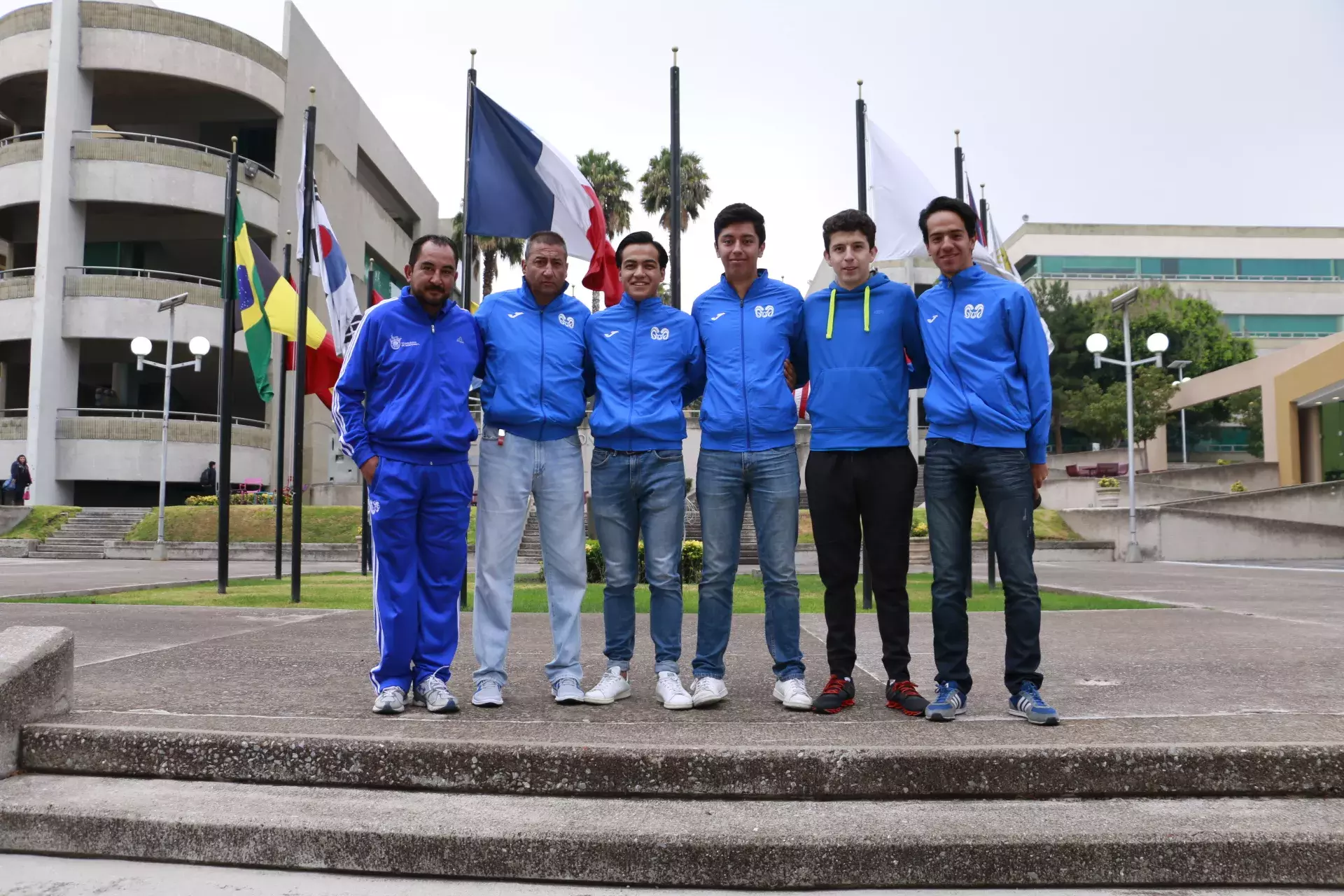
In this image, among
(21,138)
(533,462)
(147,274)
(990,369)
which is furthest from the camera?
(147,274)

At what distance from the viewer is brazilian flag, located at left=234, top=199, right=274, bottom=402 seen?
1216cm

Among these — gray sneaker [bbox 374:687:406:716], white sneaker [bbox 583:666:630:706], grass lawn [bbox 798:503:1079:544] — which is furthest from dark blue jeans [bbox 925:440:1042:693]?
grass lawn [bbox 798:503:1079:544]

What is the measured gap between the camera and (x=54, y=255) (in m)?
30.2

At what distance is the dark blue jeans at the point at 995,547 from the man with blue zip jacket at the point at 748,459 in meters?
0.63

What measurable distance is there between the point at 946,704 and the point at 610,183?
45614mm

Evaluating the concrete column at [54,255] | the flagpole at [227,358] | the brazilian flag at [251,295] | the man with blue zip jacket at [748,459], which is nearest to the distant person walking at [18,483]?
the concrete column at [54,255]

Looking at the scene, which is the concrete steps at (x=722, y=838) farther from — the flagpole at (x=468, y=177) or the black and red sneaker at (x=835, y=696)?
the flagpole at (x=468, y=177)

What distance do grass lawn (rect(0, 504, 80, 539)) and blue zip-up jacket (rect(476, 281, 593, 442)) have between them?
25.8 meters

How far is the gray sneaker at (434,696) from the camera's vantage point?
3.98m

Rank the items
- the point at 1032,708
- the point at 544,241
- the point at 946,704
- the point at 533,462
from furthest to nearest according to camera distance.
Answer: the point at 544,241, the point at 533,462, the point at 946,704, the point at 1032,708

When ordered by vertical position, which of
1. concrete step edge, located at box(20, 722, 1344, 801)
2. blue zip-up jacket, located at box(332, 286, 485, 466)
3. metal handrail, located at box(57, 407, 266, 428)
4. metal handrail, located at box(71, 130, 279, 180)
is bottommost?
concrete step edge, located at box(20, 722, 1344, 801)

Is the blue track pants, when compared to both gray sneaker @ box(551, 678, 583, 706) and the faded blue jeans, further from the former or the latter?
the faded blue jeans

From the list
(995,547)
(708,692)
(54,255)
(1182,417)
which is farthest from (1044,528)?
(54,255)

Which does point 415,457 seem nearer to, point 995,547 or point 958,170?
point 995,547
